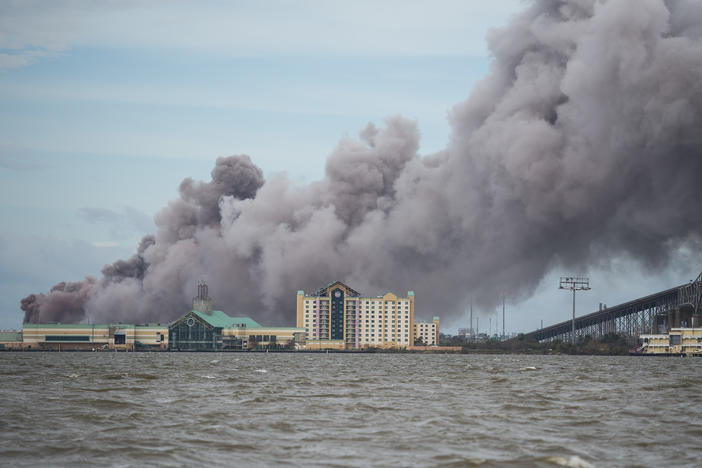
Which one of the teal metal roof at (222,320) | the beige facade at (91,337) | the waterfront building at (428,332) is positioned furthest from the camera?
the waterfront building at (428,332)

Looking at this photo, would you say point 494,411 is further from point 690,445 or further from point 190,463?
point 190,463

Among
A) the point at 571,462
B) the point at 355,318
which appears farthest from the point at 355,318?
the point at 571,462

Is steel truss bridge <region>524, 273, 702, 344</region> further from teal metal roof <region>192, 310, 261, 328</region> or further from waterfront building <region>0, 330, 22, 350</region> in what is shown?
waterfront building <region>0, 330, 22, 350</region>

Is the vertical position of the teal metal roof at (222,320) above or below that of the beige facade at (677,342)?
above

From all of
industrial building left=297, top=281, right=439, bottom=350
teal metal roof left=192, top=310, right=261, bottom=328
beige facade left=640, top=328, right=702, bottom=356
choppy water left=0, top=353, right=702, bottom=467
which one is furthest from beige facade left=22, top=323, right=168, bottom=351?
choppy water left=0, top=353, right=702, bottom=467

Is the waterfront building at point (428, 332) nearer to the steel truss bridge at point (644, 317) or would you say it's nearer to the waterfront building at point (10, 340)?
the steel truss bridge at point (644, 317)

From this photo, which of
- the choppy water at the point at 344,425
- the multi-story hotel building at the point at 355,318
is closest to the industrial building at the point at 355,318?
the multi-story hotel building at the point at 355,318
